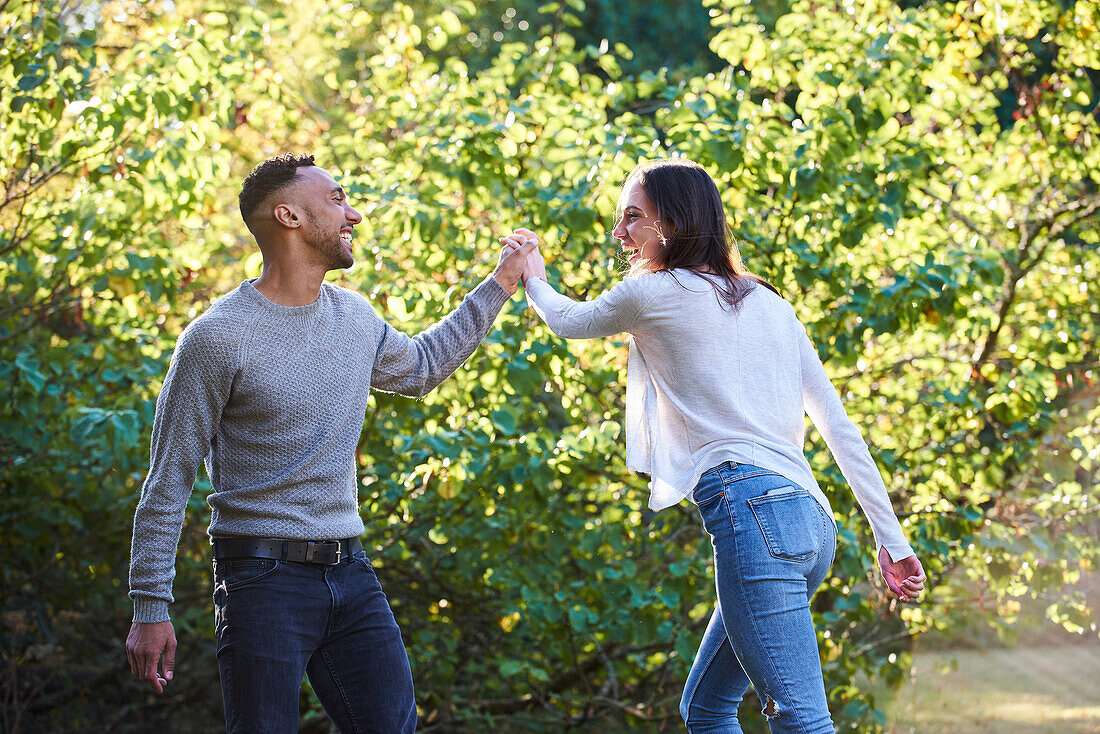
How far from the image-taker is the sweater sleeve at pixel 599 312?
2240 millimetres

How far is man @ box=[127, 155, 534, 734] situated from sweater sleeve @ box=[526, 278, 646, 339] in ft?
1.57

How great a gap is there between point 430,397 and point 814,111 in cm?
196

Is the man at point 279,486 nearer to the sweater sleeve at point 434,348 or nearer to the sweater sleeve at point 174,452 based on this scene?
the sweater sleeve at point 174,452

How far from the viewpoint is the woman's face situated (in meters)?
2.37

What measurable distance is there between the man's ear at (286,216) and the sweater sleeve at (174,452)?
0.35 metres

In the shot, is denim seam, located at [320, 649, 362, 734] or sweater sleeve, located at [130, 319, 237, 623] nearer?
sweater sleeve, located at [130, 319, 237, 623]

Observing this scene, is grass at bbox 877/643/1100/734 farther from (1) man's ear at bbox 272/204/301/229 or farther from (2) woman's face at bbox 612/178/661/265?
(1) man's ear at bbox 272/204/301/229

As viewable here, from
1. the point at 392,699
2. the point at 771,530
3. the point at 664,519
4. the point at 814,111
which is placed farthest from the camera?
the point at 664,519

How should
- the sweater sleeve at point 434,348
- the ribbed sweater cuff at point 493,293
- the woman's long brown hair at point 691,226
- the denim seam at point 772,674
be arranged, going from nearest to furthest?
the denim seam at point 772,674
the woman's long brown hair at point 691,226
the sweater sleeve at point 434,348
the ribbed sweater cuff at point 493,293

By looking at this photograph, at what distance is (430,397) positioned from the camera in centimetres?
428

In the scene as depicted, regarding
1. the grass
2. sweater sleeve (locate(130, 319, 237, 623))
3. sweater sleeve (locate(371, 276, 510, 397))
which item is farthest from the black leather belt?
the grass

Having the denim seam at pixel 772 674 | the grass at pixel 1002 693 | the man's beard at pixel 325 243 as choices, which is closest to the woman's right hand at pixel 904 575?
the denim seam at pixel 772 674

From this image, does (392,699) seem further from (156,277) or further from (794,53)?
(794,53)

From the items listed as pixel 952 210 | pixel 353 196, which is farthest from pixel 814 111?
pixel 353 196
